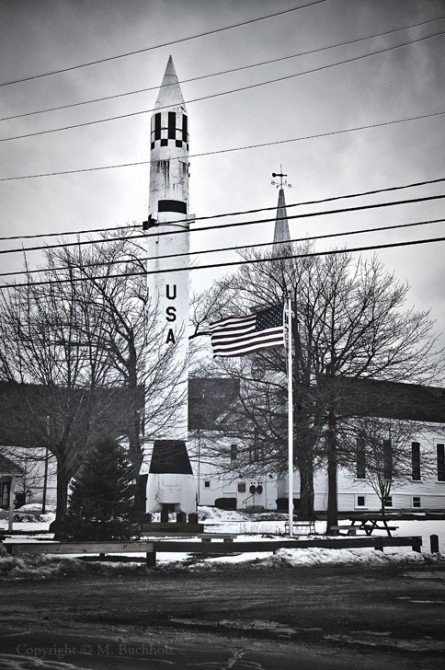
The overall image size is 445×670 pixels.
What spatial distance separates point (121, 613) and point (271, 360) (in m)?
22.9

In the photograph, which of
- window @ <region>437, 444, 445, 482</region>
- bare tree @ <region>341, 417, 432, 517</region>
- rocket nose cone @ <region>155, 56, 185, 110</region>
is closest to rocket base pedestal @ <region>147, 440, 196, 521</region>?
bare tree @ <region>341, 417, 432, 517</region>

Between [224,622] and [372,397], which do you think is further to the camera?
[372,397]

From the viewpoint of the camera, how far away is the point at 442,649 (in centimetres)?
785

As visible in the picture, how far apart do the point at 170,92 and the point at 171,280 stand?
26.7 feet

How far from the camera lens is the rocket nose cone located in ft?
109

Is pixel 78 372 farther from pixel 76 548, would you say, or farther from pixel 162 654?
pixel 162 654

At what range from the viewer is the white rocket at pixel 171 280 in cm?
3105

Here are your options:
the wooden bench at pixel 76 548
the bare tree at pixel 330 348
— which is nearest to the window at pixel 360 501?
the bare tree at pixel 330 348

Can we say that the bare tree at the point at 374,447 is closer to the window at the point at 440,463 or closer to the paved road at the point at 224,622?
the paved road at the point at 224,622

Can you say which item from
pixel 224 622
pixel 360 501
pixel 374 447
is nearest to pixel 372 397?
pixel 374 447

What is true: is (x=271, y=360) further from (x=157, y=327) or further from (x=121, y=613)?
(x=121, y=613)

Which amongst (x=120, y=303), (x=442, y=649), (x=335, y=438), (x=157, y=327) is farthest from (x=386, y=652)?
(x=120, y=303)

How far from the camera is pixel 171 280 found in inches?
1288

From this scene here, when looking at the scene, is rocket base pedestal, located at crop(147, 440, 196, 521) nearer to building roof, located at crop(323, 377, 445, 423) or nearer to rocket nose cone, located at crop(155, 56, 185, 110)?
building roof, located at crop(323, 377, 445, 423)
